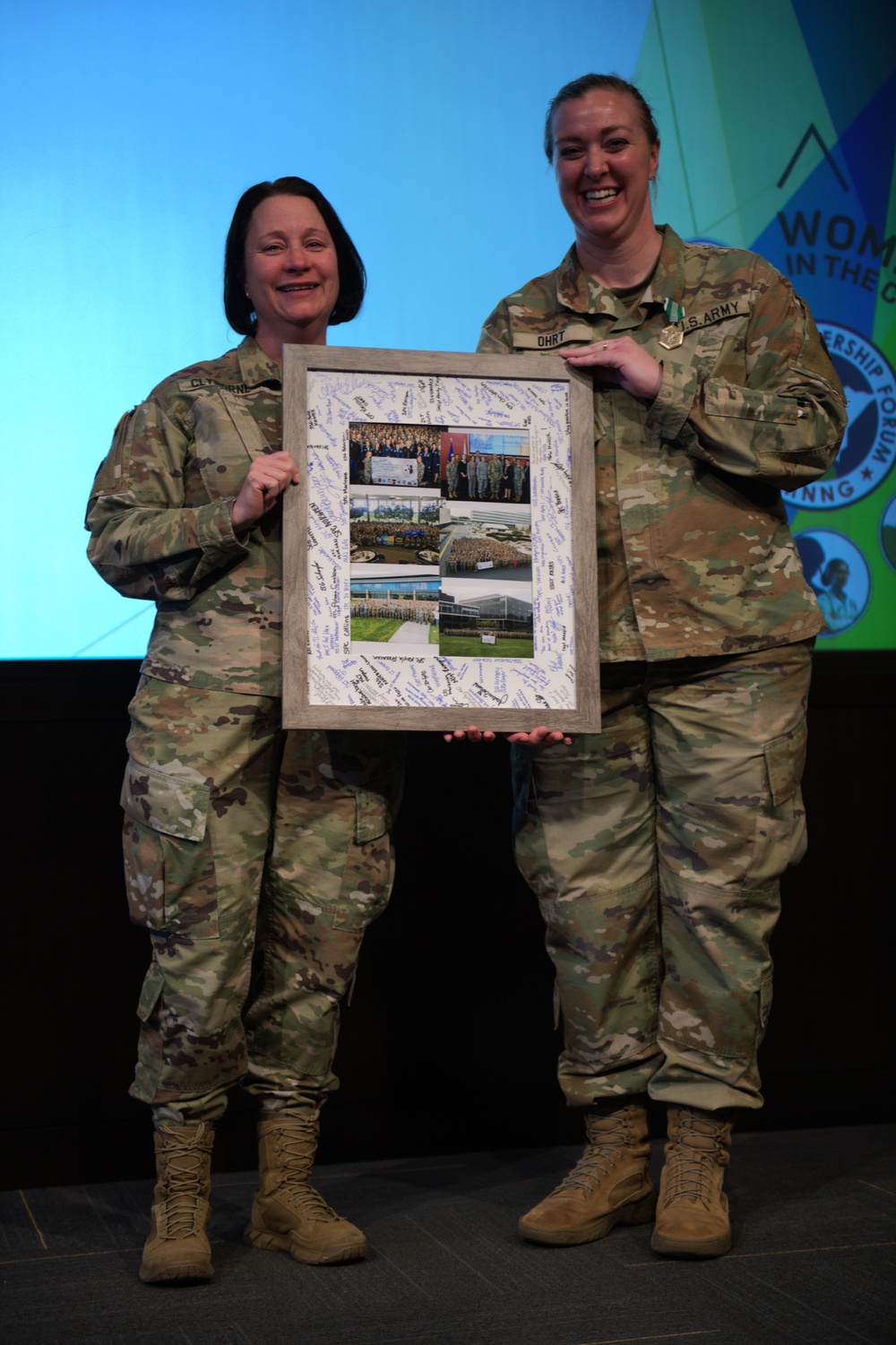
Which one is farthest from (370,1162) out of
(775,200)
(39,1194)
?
(775,200)

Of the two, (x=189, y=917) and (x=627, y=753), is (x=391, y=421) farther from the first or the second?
(x=189, y=917)

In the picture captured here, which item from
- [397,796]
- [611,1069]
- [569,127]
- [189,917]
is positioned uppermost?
[569,127]

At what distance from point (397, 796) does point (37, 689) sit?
754mm

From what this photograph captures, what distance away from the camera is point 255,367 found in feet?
6.29

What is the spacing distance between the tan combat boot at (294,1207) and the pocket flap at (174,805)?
1.61 feet

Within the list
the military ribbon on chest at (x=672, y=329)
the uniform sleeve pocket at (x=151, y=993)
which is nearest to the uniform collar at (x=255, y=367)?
the military ribbon on chest at (x=672, y=329)

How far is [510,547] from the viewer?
6.12 ft

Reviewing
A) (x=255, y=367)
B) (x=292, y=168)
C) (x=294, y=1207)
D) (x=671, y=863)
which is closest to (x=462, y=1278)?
(x=294, y=1207)

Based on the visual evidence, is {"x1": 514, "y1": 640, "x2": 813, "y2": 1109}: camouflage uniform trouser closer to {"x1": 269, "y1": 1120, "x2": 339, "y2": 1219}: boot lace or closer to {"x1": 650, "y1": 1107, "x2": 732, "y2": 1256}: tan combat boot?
{"x1": 650, "y1": 1107, "x2": 732, "y2": 1256}: tan combat boot

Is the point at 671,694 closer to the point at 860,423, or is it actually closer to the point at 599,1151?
the point at 599,1151

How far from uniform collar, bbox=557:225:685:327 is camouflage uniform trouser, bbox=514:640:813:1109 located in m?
0.55

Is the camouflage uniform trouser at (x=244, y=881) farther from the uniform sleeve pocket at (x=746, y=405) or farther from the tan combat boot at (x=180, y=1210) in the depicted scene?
the uniform sleeve pocket at (x=746, y=405)

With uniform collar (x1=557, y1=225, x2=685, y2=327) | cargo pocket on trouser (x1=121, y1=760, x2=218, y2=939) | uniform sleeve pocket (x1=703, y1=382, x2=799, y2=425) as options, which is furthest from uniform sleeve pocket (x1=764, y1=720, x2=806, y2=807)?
cargo pocket on trouser (x1=121, y1=760, x2=218, y2=939)

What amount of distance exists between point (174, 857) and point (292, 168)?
148 centimetres
